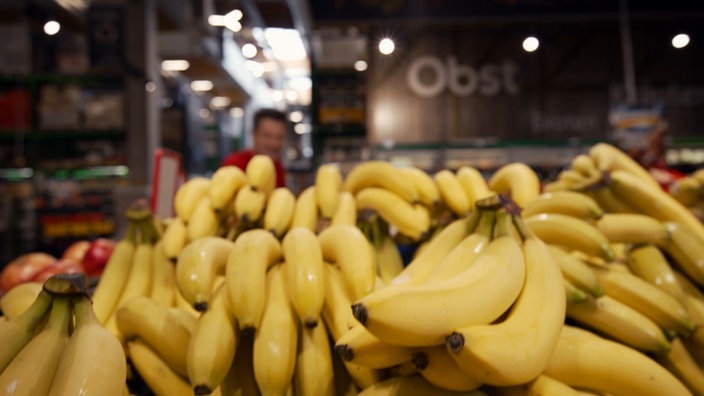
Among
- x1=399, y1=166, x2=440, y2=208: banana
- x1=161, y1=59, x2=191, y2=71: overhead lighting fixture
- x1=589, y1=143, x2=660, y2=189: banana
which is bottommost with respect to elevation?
x1=399, y1=166, x2=440, y2=208: banana

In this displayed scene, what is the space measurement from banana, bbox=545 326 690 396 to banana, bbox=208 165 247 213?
1059mm

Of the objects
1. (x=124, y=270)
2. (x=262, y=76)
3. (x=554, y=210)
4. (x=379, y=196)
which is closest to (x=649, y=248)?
(x=554, y=210)

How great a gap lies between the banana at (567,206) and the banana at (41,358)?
1095 millimetres

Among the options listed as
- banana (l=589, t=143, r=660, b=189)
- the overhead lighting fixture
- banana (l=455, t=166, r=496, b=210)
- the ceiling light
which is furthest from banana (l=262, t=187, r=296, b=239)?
the ceiling light

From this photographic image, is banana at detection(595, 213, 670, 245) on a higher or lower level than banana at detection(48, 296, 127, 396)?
higher

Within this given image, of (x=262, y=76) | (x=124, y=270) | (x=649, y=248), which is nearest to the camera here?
(x=649, y=248)

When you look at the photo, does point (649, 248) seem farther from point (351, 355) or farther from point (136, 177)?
point (136, 177)

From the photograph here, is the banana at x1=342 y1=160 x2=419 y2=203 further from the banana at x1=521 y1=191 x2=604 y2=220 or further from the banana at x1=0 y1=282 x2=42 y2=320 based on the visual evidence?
the banana at x1=0 y1=282 x2=42 y2=320

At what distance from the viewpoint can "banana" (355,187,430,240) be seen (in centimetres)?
148

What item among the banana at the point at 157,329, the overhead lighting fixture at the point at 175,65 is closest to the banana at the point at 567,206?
the banana at the point at 157,329

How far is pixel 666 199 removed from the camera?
4.76ft

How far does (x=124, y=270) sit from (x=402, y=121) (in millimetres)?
5922

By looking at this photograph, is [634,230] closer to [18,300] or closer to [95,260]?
[18,300]

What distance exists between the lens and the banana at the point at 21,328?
756 millimetres
